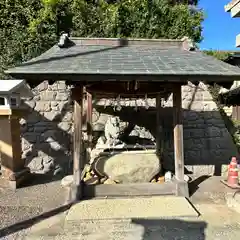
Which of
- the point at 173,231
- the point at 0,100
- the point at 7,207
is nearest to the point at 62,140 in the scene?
the point at 0,100

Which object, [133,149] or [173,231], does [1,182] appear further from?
[173,231]

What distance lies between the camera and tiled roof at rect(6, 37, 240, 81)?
4258 mm

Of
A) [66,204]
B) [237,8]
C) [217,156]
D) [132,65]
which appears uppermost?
[237,8]

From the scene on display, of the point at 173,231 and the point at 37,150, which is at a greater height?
the point at 173,231

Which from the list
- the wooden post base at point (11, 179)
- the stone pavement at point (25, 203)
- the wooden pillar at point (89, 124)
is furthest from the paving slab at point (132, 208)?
the wooden pillar at point (89, 124)

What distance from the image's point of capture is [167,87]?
5.47 metres

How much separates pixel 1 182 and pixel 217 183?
478 cm

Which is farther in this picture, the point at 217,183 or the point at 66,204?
the point at 217,183

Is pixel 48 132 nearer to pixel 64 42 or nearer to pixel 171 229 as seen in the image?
pixel 64 42

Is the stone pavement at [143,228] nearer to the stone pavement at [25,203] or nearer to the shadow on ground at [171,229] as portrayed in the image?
the shadow on ground at [171,229]

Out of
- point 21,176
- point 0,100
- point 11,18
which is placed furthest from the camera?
point 11,18

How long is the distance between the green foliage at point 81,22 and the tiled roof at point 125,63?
599 cm

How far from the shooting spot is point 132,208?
14.9ft

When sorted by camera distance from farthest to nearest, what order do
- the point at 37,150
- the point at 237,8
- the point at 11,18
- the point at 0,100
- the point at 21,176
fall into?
the point at 11,18 → the point at 37,150 → the point at 21,176 → the point at 0,100 → the point at 237,8
